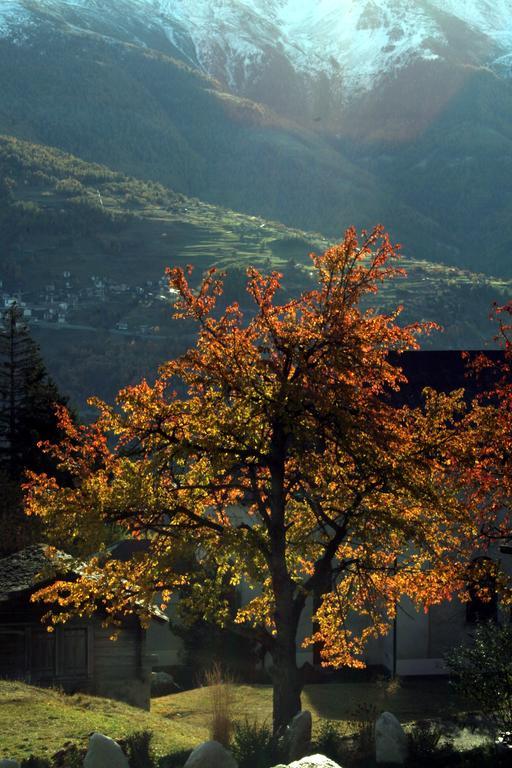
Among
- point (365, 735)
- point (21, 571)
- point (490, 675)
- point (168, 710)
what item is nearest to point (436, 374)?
point (168, 710)

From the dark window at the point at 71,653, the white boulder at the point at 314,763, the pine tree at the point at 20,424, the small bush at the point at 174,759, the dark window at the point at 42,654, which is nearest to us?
the white boulder at the point at 314,763

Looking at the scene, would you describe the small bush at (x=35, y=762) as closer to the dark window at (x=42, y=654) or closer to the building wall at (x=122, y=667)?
the dark window at (x=42, y=654)

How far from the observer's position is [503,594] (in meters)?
23.6

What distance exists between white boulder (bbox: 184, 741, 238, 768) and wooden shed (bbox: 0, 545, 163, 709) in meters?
13.5

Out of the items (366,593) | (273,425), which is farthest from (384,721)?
(273,425)

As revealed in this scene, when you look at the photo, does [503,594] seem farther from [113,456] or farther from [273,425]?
[113,456]

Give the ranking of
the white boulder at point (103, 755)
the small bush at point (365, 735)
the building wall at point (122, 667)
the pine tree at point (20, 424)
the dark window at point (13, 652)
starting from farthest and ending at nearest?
the pine tree at point (20, 424)
the building wall at point (122, 667)
the dark window at point (13, 652)
the small bush at point (365, 735)
the white boulder at point (103, 755)

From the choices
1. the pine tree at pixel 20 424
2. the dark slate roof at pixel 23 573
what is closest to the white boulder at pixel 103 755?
the dark slate roof at pixel 23 573

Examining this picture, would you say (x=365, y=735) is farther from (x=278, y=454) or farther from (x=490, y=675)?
(x=278, y=454)

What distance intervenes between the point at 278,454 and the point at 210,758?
5.77 metres

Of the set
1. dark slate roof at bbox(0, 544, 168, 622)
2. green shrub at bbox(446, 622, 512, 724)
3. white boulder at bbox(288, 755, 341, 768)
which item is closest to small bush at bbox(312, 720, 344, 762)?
green shrub at bbox(446, 622, 512, 724)

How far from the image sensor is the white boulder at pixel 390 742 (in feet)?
71.2

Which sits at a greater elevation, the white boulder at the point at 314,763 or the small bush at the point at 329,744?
the white boulder at the point at 314,763

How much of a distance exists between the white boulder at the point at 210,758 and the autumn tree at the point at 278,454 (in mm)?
2909
